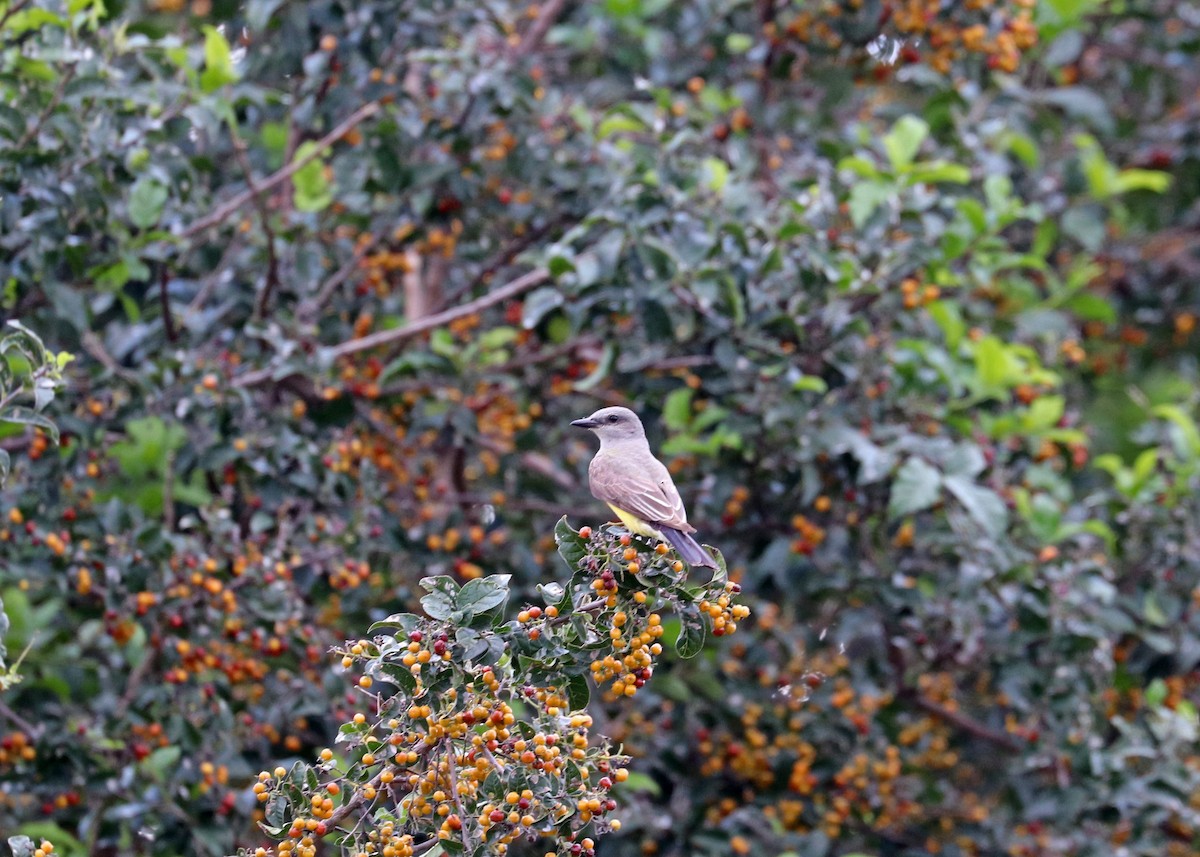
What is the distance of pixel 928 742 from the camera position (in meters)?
5.55

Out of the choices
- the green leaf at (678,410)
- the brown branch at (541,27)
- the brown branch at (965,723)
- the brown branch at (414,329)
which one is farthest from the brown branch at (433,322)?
the brown branch at (965,723)

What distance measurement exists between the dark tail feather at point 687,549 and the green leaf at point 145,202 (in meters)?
2.04

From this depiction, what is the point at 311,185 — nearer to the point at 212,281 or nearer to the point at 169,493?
the point at 212,281

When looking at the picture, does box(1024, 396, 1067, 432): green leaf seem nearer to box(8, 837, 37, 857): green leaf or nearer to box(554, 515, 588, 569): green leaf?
box(554, 515, 588, 569): green leaf

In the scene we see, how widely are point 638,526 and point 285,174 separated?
2.23m

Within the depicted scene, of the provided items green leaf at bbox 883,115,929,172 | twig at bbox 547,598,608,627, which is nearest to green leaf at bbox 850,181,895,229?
green leaf at bbox 883,115,929,172

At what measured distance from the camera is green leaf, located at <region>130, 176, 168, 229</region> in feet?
14.8

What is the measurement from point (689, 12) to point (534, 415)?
78.0 inches

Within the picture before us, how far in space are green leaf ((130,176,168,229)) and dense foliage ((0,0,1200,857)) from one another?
0.05ft

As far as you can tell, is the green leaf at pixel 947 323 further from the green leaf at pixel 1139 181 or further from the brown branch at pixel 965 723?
the green leaf at pixel 1139 181

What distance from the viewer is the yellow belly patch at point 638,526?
3218mm

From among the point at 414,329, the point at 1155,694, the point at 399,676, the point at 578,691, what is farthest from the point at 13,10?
the point at 1155,694

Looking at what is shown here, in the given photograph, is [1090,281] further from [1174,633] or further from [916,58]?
[1174,633]

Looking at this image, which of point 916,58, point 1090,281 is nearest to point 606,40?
point 916,58
